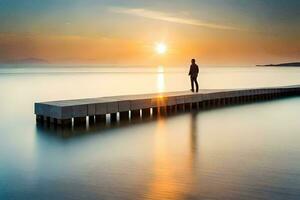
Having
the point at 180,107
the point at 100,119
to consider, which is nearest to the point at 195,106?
the point at 180,107

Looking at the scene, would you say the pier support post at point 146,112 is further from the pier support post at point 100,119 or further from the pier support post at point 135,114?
the pier support post at point 100,119

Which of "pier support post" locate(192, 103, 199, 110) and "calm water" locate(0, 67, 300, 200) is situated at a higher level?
"pier support post" locate(192, 103, 199, 110)

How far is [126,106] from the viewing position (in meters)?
18.0

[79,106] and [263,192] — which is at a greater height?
[79,106]

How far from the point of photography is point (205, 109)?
72.7 ft

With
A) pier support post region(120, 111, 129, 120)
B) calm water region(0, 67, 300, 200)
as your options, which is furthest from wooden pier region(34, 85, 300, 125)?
calm water region(0, 67, 300, 200)

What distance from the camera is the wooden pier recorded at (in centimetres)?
1566

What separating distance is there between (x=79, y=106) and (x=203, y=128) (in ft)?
15.5

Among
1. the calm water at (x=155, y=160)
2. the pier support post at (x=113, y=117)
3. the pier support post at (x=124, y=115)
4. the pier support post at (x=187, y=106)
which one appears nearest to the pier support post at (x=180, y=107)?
the pier support post at (x=187, y=106)

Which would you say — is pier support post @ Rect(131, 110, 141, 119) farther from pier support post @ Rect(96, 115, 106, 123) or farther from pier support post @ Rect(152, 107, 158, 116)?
pier support post @ Rect(96, 115, 106, 123)

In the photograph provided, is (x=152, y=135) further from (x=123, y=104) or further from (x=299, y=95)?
(x=299, y=95)

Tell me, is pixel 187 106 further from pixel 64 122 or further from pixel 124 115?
pixel 64 122

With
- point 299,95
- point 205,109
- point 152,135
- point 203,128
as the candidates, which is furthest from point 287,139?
point 299,95

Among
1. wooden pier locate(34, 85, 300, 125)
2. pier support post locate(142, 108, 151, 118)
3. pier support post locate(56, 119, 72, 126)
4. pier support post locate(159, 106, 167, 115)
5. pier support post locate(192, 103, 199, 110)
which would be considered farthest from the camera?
pier support post locate(192, 103, 199, 110)
